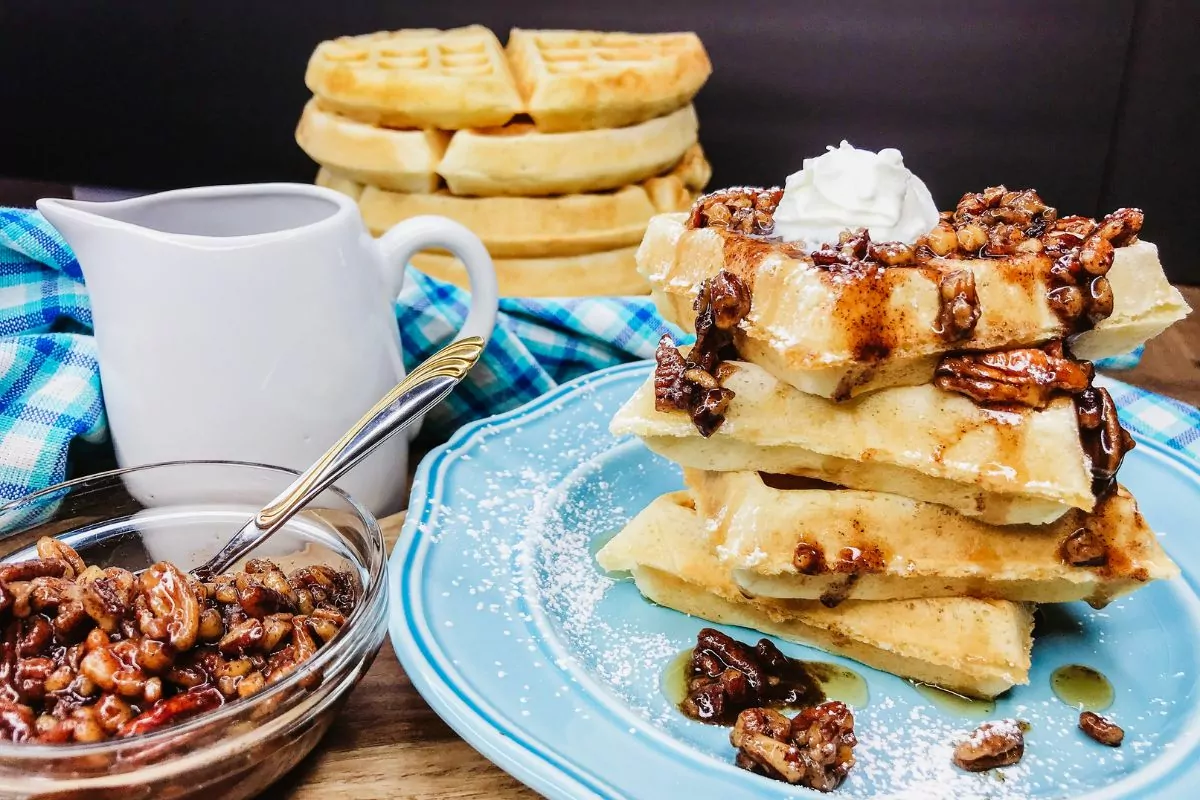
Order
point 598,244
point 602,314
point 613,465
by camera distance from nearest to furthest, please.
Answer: point 613,465, point 602,314, point 598,244

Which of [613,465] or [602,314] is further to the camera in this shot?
[602,314]

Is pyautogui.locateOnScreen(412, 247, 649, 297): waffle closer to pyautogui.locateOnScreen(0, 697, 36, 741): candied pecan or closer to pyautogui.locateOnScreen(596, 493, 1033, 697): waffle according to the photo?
pyautogui.locateOnScreen(596, 493, 1033, 697): waffle

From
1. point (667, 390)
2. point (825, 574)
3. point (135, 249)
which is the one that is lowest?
point (825, 574)

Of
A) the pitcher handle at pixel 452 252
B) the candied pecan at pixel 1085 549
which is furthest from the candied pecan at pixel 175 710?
the candied pecan at pixel 1085 549

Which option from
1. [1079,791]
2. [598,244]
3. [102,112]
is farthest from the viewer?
[102,112]

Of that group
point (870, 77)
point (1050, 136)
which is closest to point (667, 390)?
point (870, 77)

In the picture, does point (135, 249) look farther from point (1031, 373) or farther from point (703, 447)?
point (1031, 373)
